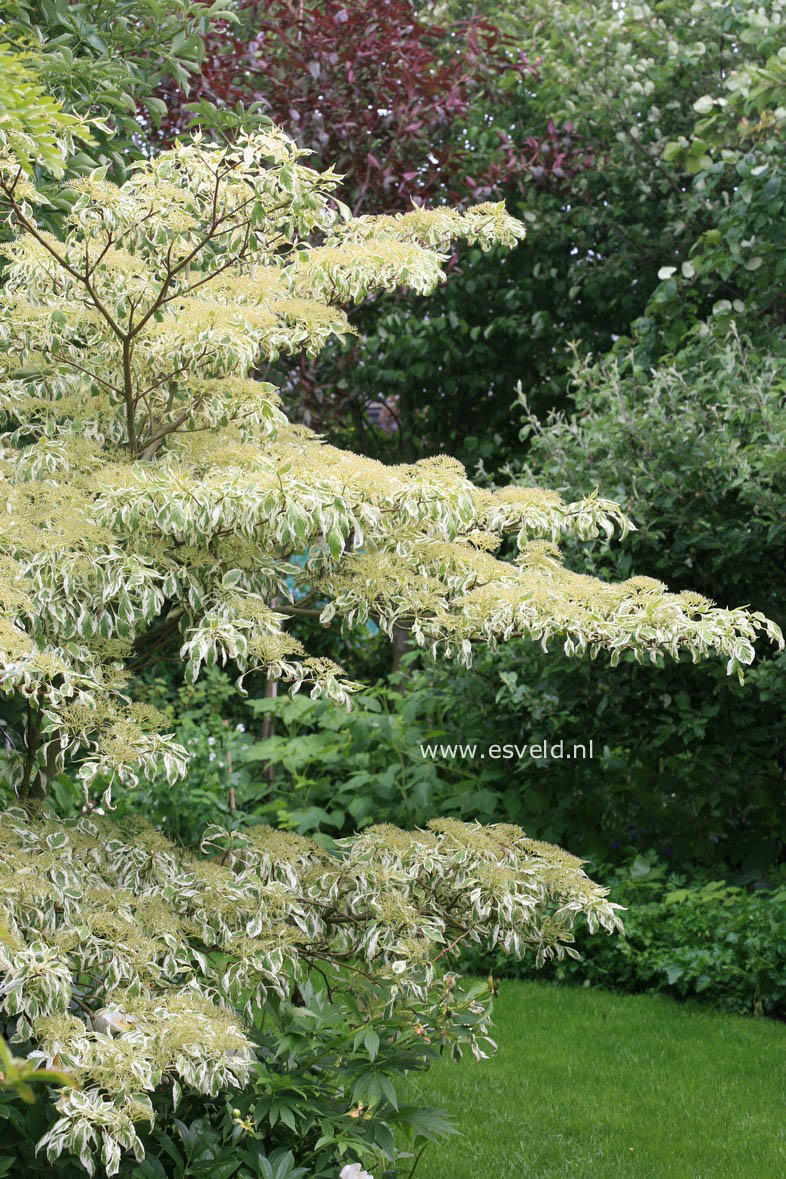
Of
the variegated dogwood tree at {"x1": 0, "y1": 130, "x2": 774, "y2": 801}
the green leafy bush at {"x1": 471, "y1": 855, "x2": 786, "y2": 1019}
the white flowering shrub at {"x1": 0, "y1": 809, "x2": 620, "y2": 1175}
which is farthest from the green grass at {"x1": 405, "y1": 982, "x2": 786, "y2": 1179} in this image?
the variegated dogwood tree at {"x1": 0, "y1": 130, "x2": 774, "y2": 801}

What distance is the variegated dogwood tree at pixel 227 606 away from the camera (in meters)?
2.39

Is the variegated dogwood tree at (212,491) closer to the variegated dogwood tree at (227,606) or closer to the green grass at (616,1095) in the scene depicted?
the variegated dogwood tree at (227,606)

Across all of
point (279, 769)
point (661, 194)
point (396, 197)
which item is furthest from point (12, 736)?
point (661, 194)

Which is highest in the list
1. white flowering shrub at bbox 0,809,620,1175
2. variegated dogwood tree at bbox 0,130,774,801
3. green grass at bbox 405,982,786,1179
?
variegated dogwood tree at bbox 0,130,774,801

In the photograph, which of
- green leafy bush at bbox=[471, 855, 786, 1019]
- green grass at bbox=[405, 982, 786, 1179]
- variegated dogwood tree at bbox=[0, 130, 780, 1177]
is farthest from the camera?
green leafy bush at bbox=[471, 855, 786, 1019]

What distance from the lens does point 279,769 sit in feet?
23.4

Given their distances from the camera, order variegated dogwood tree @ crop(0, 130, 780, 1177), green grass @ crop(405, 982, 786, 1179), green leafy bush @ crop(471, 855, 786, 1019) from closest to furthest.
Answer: variegated dogwood tree @ crop(0, 130, 780, 1177) → green grass @ crop(405, 982, 786, 1179) → green leafy bush @ crop(471, 855, 786, 1019)

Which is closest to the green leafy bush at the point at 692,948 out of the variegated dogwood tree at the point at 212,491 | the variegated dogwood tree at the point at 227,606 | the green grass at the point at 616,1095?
the green grass at the point at 616,1095

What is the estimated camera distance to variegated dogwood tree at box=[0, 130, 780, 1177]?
239cm

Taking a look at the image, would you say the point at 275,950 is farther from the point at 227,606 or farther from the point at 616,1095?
the point at 616,1095

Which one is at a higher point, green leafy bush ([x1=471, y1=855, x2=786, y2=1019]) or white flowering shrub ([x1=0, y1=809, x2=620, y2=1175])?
white flowering shrub ([x1=0, y1=809, x2=620, y2=1175])

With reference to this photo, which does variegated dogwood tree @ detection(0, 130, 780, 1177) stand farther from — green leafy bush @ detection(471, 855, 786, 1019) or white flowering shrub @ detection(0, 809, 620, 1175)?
green leafy bush @ detection(471, 855, 786, 1019)

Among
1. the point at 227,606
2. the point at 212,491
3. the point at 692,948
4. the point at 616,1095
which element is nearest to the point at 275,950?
the point at 227,606

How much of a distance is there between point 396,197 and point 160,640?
4070mm
